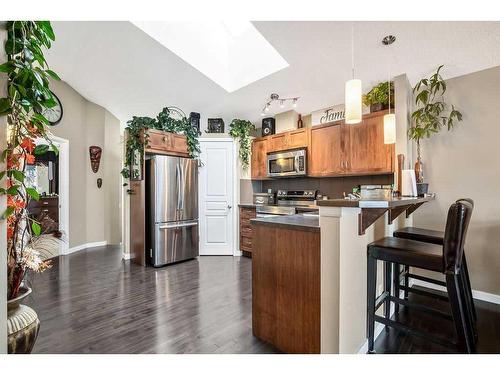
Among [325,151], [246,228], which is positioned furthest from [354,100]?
[246,228]

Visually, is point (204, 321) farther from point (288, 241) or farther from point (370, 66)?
point (370, 66)

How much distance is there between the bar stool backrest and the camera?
1.38 meters

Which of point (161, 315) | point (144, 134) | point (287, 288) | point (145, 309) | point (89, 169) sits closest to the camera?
point (287, 288)

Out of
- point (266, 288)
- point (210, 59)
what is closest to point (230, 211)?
point (210, 59)

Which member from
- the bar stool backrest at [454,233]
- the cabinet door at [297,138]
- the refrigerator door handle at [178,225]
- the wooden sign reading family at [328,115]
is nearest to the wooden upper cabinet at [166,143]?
the refrigerator door handle at [178,225]

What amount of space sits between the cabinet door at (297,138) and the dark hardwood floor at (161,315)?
2.11 m

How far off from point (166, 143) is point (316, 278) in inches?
127

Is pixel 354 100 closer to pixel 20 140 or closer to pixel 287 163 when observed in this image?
pixel 20 140

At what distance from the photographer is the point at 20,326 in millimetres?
1211

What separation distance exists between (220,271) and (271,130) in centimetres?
264

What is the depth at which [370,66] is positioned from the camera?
2.71 metres

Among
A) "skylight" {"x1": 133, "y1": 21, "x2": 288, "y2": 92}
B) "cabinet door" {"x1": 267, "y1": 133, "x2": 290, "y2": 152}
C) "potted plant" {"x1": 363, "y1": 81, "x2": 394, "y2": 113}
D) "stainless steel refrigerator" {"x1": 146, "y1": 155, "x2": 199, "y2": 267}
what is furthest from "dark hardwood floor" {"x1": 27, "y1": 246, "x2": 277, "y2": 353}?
"potted plant" {"x1": 363, "y1": 81, "x2": 394, "y2": 113}

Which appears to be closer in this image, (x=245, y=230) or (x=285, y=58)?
(x=285, y=58)

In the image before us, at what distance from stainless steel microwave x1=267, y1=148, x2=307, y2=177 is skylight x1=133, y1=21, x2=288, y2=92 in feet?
4.32
